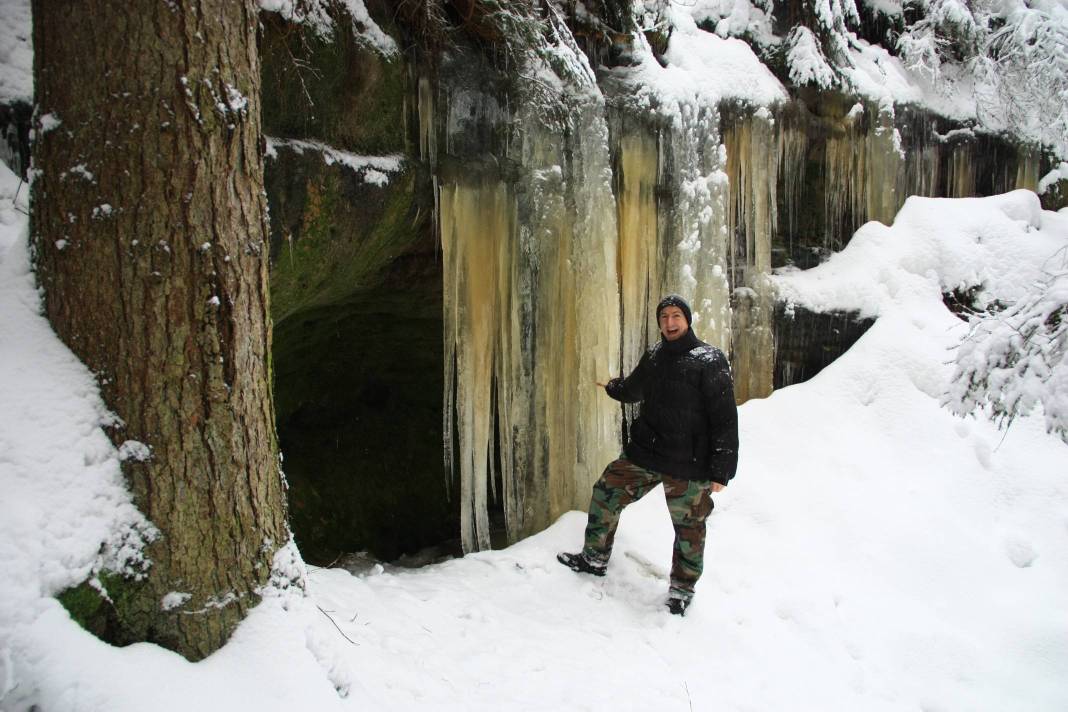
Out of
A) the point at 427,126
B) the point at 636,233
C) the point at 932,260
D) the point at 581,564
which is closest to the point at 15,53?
the point at 427,126

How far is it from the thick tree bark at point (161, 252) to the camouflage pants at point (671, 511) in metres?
2.22

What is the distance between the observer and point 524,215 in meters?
4.78

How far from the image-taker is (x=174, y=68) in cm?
200

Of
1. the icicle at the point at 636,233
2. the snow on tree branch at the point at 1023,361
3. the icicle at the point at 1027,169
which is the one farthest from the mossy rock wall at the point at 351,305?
the icicle at the point at 1027,169

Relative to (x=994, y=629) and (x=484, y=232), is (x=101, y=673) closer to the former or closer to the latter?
A: (x=484, y=232)

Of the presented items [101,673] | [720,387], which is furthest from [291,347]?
[101,673]

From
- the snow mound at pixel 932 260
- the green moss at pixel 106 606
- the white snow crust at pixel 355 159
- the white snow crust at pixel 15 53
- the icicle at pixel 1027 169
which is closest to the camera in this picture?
the green moss at pixel 106 606

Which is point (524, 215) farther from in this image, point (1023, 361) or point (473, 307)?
point (1023, 361)

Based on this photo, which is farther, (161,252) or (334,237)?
(334,237)

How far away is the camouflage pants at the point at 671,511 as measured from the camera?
3.63 metres

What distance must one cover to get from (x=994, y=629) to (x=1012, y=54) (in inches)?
281

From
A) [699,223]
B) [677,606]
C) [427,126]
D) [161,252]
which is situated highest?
[427,126]

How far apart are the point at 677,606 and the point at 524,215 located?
2778mm

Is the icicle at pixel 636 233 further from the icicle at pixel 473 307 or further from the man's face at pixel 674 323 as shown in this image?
the man's face at pixel 674 323
